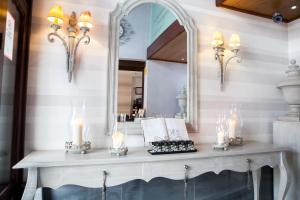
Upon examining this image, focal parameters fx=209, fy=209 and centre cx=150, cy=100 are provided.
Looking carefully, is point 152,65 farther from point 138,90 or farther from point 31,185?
point 31,185

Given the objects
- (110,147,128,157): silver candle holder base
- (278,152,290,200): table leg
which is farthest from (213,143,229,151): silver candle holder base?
(110,147,128,157): silver candle holder base

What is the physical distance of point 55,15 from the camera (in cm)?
141

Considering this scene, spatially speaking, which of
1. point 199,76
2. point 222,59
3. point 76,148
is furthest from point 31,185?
point 222,59

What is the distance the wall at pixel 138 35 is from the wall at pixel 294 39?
176cm

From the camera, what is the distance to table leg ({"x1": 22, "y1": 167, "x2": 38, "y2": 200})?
110cm

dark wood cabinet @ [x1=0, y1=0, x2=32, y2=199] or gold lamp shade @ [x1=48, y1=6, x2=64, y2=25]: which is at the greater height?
gold lamp shade @ [x1=48, y1=6, x2=64, y2=25]

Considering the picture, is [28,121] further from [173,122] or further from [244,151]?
[244,151]

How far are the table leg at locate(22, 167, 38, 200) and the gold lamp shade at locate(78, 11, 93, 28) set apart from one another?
995 mm

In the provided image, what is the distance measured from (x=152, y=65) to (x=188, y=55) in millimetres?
357

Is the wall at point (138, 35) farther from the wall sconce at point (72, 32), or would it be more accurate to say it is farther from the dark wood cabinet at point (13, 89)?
the dark wood cabinet at point (13, 89)

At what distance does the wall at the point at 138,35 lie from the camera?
1723mm

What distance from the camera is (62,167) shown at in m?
1.17

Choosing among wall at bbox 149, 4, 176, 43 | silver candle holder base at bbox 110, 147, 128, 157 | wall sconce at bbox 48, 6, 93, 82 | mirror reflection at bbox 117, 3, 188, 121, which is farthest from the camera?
wall at bbox 149, 4, 176, 43

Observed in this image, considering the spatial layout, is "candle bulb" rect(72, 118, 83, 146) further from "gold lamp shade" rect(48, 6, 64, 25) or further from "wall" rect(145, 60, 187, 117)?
"gold lamp shade" rect(48, 6, 64, 25)
